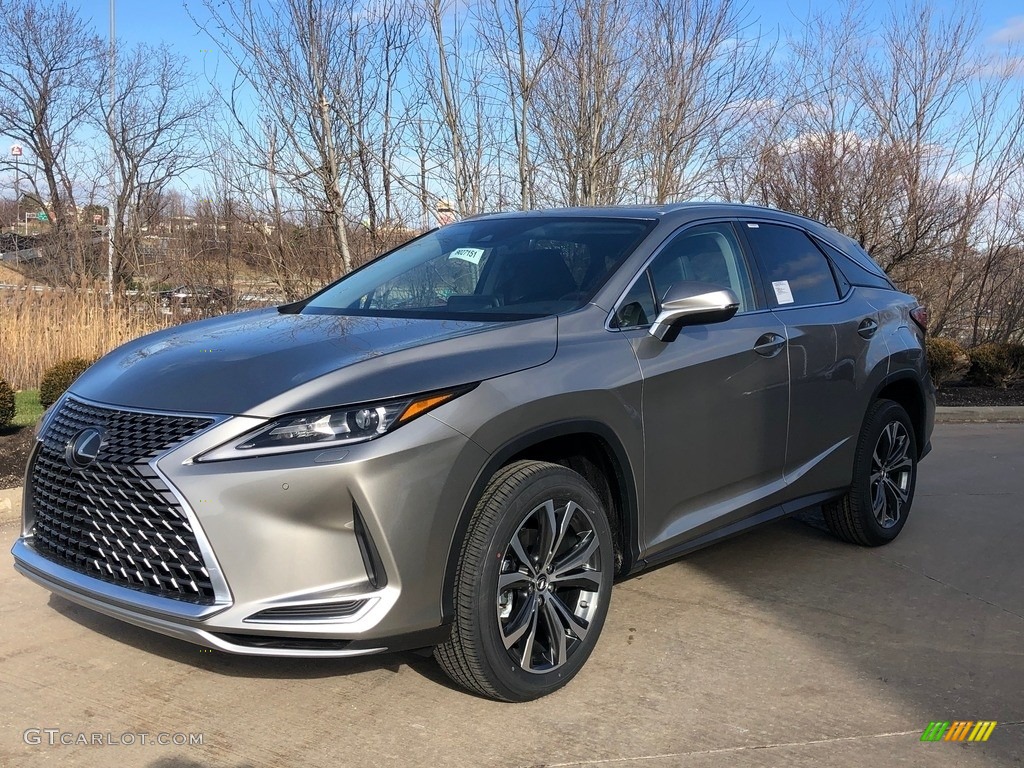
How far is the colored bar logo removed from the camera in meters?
3.26

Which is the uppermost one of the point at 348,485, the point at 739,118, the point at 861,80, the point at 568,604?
the point at 861,80

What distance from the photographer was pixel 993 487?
22.7 feet

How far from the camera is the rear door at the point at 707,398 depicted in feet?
12.6

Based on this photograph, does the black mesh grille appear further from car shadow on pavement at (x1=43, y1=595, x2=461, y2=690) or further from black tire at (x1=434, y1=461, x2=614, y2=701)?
black tire at (x1=434, y1=461, x2=614, y2=701)

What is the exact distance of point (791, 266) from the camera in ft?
16.0

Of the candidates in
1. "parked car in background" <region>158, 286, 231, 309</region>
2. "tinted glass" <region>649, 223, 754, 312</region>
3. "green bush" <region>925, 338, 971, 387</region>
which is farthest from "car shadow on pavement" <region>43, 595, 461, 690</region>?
"green bush" <region>925, 338, 971, 387</region>

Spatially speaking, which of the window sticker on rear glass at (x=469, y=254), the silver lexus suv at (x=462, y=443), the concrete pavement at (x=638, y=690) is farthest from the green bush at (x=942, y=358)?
the window sticker on rear glass at (x=469, y=254)

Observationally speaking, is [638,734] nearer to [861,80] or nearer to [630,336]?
[630,336]

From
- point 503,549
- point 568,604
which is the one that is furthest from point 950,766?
point 503,549

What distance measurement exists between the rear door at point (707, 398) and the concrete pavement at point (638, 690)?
1.71ft

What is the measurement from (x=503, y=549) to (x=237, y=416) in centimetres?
95

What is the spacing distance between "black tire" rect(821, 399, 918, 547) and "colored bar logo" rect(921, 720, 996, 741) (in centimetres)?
191

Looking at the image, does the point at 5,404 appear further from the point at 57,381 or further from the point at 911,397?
the point at 911,397

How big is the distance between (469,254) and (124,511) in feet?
6.82
